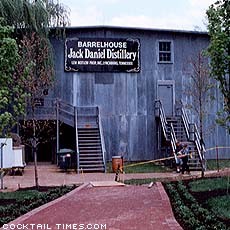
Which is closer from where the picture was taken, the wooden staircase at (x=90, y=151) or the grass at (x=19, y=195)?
the grass at (x=19, y=195)

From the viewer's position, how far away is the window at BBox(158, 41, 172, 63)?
25969 mm

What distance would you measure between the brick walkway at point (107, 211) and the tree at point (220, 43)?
3.17 meters

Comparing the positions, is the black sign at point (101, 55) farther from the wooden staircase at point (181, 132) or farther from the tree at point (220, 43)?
the tree at point (220, 43)

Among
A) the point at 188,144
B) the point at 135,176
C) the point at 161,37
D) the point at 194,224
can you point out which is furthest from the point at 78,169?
the point at 194,224

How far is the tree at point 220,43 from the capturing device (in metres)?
10.6

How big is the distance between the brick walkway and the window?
1262 centimetres

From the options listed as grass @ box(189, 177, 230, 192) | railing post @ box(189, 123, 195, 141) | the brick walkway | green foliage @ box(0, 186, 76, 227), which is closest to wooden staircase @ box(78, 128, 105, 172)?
railing post @ box(189, 123, 195, 141)

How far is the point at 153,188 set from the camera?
1398 centimetres

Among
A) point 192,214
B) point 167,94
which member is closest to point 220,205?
point 192,214

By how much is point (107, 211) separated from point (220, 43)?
14.6 ft

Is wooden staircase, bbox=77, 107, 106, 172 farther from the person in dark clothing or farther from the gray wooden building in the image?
the person in dark clothing

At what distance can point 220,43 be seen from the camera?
10.6 m

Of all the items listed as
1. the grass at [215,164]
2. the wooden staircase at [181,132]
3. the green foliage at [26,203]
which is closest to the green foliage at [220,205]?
the green foliage at [26,203]

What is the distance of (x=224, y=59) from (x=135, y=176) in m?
9.35
